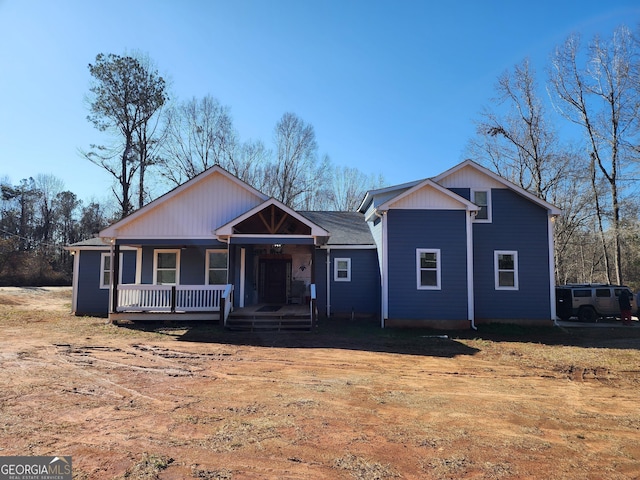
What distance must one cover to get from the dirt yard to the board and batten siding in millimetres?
4388

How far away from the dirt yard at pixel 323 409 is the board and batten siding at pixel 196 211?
4388 millimetres

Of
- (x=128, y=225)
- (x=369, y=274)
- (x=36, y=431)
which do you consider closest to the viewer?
(x=36, y=431)

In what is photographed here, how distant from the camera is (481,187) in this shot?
1508 centimetres

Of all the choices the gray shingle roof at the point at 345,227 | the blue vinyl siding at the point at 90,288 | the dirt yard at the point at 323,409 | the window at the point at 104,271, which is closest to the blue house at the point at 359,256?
the gray shingle roof at the point at 345,227

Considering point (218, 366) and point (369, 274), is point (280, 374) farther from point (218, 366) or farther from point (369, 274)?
point (369, 274)

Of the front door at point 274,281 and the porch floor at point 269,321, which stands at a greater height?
the front door at point 274,281

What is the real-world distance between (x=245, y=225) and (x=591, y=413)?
11124 mm

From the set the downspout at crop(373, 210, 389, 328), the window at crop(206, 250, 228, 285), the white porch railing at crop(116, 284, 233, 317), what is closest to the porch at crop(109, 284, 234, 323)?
the white porch railing at crop(116, 284, 233, 317)

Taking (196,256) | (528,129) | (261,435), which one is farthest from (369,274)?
(528,129)

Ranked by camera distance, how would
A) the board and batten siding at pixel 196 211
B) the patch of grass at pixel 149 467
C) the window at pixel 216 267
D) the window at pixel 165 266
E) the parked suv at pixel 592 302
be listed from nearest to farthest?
the patch of grass at pixel 149 467 < the board and batten siding at pixel 196 211 < the window at pixel 216 267 < the window at pixel 165 266 < the parked suv at pixel 592 302

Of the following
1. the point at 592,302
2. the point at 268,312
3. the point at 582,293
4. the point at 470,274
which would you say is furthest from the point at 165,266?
the point at 592,302

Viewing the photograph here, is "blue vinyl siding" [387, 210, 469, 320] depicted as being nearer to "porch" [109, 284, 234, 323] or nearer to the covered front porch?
the covered front porch

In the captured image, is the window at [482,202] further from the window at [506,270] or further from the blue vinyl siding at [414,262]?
the blue vinyl siding at [414,262]

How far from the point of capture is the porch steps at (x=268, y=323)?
13.0 metres
